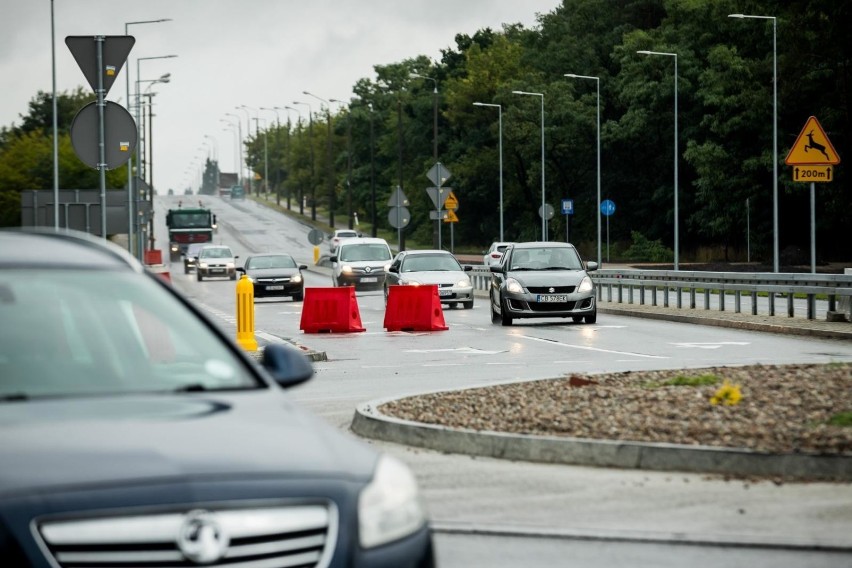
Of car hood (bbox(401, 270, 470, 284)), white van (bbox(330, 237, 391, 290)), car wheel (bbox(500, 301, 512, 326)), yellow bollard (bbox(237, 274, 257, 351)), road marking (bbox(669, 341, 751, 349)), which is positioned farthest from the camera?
white van (bbox(330, 237, 391, 290))

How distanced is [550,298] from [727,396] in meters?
18.3

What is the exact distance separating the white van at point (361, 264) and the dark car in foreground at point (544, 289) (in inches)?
693

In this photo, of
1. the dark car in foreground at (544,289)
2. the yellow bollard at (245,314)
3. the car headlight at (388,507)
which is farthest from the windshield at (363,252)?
the car headlight at (388,507)

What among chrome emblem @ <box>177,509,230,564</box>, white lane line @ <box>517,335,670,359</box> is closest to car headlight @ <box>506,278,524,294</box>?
white lane line @ <box>517,335,670,359</box>

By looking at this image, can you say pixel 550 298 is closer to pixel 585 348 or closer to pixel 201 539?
pixel 585 348

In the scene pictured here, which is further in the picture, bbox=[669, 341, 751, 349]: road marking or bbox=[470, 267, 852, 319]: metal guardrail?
bbox=[470, 267, 852, 319]: metal guardrail

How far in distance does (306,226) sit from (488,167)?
4751 cm

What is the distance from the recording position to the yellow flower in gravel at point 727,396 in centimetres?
1216

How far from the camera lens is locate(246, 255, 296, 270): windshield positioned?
163ft

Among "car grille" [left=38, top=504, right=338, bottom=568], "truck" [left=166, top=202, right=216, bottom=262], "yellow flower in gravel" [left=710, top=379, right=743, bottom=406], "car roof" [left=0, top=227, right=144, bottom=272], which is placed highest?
"truck" [left=166, top=202, right=216, bottom=262]

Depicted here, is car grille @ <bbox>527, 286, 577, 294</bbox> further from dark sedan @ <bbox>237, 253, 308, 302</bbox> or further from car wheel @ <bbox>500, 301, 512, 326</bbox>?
dark sedan @ <bbox>237, 253, 308, 302</bbox>

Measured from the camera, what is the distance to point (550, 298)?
30.6 m

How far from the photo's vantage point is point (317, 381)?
1877 centimetres

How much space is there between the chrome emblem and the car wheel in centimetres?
2671
